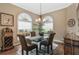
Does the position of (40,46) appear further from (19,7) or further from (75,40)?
(19,7)

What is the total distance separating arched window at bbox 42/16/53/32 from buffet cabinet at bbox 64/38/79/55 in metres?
0.43

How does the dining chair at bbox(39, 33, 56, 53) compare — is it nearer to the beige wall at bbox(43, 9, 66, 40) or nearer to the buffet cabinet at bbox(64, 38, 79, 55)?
the beige wall at bbox(43, 9, 66, 40)

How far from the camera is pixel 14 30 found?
2.52 metres

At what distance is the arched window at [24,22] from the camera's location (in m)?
2.52

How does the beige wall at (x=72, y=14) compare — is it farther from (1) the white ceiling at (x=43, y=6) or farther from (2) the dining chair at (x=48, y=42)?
(2) the dining chair at (x=48, y=42)

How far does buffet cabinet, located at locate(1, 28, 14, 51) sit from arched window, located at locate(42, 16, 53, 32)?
28.9 inches

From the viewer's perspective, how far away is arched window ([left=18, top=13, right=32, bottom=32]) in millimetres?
2520

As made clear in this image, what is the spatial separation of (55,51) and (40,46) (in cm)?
35

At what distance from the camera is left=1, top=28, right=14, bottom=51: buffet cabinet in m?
2.48

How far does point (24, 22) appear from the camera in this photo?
2.54m

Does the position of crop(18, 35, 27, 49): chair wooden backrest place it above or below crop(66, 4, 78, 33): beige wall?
below

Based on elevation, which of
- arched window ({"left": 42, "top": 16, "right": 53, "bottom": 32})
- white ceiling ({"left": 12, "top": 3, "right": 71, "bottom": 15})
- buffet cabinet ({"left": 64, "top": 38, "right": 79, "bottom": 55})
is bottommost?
buffet cabinet ({"left": 64, "top": 38, "right": 79, "bottom": 55})

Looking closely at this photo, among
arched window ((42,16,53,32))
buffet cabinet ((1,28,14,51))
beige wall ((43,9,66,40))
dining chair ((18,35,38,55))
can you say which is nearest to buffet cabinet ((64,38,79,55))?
beige wall ((43,9,66,40))
